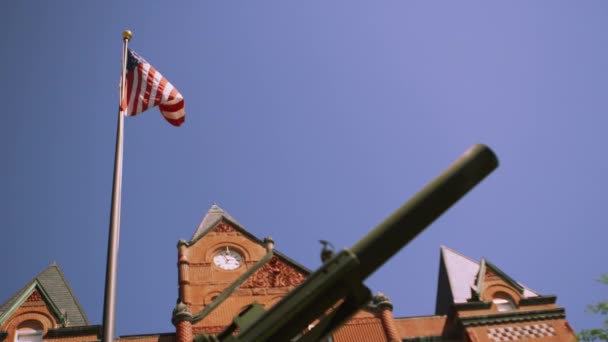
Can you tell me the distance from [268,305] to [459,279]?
948 cm

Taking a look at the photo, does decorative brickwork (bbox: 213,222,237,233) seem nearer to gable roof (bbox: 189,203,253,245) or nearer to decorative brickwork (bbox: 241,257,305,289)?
gable roof (bbox: 189,203,253,245)

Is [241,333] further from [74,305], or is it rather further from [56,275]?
[56,275]

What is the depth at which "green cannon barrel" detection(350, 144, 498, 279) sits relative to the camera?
6918 millimetres

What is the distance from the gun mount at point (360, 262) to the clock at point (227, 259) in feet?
74.7

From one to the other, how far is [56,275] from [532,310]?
21.7 m

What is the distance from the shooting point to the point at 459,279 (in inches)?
1148

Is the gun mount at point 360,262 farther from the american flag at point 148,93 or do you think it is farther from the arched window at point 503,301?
the arched window at point 503,301

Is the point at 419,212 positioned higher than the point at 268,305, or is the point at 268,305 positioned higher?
the point at 268,305

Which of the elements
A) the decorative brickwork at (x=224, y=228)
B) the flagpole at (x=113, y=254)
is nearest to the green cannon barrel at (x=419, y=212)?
the flagpole at (x=113, y=254)

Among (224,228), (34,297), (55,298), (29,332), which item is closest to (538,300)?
(224,228)

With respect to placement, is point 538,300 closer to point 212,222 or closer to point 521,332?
point 521,332

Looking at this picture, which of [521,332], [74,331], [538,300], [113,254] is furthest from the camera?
[538,300]

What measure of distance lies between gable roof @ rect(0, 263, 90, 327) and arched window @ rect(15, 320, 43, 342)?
0.79 metres

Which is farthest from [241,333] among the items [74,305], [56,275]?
[56,275]
